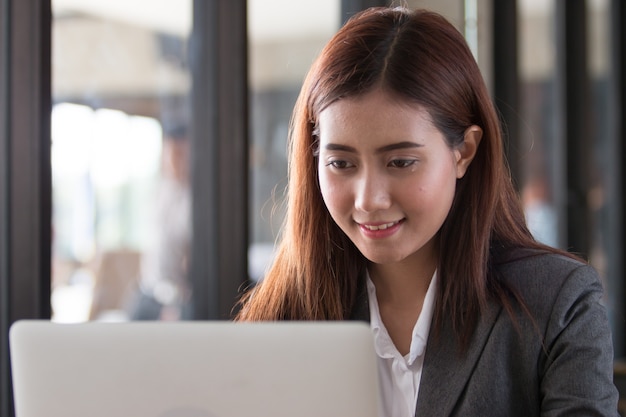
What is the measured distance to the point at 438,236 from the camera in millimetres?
1625

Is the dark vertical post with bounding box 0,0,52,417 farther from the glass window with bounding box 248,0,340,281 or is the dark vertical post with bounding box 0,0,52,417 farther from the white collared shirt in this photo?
the glass window with bounding box 248,0,340,281

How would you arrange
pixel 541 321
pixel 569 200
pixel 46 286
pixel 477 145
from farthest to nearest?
1. pixel 569 200
2. pixel 46 286
3. pixel 477 145
4. pixel 541 321

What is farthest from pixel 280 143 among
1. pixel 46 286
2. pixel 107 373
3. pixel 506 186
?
pixel 107 373

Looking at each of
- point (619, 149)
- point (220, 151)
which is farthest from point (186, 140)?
point (619, 149)

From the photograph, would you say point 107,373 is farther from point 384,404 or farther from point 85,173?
point 85,173

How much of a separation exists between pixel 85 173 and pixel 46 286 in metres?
1.15

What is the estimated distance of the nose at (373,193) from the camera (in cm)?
145

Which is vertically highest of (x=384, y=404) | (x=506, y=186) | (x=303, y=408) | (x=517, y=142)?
(x=517, y=142)

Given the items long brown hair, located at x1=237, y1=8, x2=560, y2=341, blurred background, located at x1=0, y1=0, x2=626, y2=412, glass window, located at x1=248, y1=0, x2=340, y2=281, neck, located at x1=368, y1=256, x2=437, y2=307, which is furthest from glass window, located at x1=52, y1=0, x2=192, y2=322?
neck, located at x1=368, y1=256, x2=437, y2=307

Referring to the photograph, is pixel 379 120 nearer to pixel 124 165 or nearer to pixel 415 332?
pixel 415 332

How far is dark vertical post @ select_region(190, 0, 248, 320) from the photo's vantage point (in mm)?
2436

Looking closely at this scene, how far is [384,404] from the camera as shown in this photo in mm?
1583

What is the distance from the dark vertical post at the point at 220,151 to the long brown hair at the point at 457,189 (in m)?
0.74

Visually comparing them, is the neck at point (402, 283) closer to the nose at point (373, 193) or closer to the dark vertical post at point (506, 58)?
the nose at point (373, 193)
